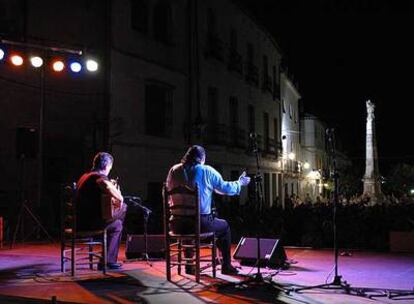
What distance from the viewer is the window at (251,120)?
26.2 m

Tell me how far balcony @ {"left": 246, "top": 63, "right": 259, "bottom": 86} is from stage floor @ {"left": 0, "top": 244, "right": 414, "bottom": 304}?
53.8ft

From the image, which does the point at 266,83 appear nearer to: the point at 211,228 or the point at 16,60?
the point at 16,60

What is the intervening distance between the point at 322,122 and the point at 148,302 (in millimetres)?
42108

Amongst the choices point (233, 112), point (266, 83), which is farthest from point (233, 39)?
point (266, 83)

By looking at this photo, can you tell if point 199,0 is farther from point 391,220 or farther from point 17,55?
point 391,220

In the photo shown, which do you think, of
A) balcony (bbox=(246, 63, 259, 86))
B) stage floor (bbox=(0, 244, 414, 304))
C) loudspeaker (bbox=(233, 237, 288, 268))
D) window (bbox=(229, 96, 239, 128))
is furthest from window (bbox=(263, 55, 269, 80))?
loudspeaker (bbox=(233, 237, 288, 268))

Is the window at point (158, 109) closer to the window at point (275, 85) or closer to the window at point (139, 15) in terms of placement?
the window at point (139, 15)

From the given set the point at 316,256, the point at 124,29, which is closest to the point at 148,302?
the point at 316,256

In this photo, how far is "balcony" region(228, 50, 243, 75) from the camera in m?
23.6

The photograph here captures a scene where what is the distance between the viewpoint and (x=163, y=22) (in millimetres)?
18719

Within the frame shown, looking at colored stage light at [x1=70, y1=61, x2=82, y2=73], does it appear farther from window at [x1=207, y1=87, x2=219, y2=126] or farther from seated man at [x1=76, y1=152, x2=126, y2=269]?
window at [x1=207, y1=87, x2=219, y2=126]

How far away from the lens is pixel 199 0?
2066cm

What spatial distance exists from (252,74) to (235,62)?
8.07ft

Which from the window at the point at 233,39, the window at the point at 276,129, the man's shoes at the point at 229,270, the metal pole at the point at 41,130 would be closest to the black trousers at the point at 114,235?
the man's shoes at the point at 229,270
